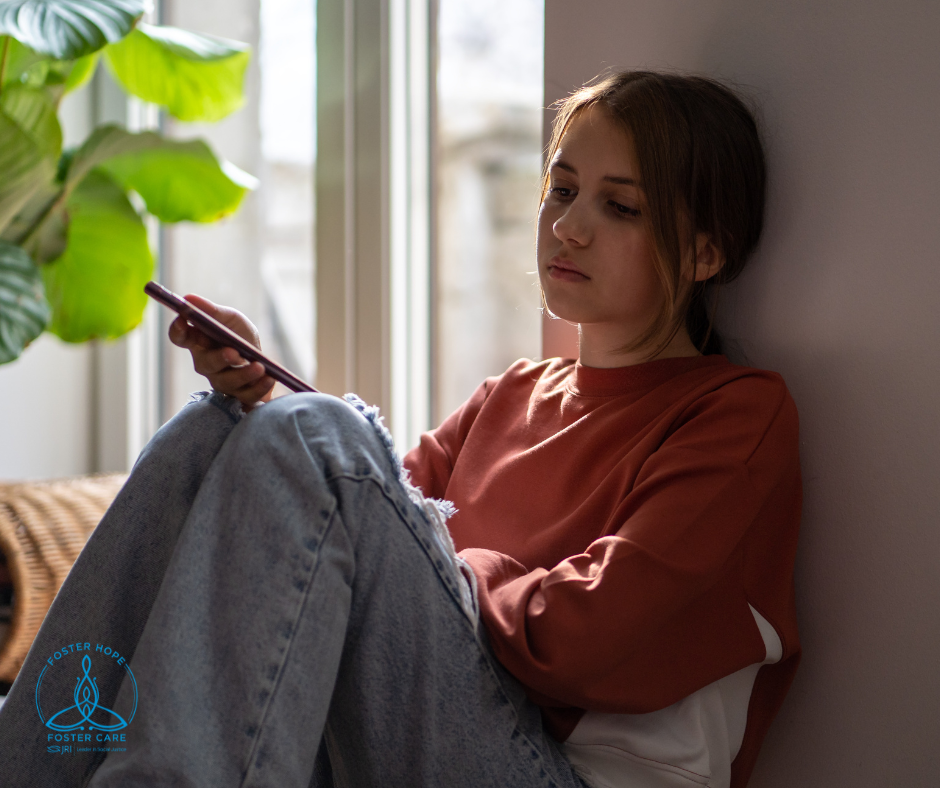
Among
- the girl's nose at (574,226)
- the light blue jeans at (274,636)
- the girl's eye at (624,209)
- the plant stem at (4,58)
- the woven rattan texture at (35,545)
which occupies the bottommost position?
the woven rattan texture at (35,545)

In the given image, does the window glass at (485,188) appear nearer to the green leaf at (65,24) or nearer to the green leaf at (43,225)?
the green leaf at (65,24)

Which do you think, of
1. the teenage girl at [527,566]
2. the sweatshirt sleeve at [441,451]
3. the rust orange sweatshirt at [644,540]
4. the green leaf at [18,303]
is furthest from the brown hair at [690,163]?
the green leaf at [18,303]

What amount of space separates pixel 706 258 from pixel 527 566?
15.6 inches

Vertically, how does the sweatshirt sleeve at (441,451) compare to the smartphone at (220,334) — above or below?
below

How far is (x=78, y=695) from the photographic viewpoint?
81 cm

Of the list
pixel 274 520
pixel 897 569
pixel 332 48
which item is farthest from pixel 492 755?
pixel 332 48

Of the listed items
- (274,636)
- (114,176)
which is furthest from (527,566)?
(114,176)

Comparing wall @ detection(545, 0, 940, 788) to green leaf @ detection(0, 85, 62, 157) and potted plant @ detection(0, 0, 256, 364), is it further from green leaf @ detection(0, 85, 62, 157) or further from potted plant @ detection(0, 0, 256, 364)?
green leaf @ detection(0, 85, 62, 157)

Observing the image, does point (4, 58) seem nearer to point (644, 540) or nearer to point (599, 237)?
point (599, 237)

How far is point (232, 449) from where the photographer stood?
2.53 ft

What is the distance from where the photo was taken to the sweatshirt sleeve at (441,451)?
117 cm

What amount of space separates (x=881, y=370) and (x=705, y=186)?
0.88ft

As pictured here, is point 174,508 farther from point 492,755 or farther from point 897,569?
point 897,569

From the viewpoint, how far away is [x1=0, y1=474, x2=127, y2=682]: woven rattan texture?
1385 mm
